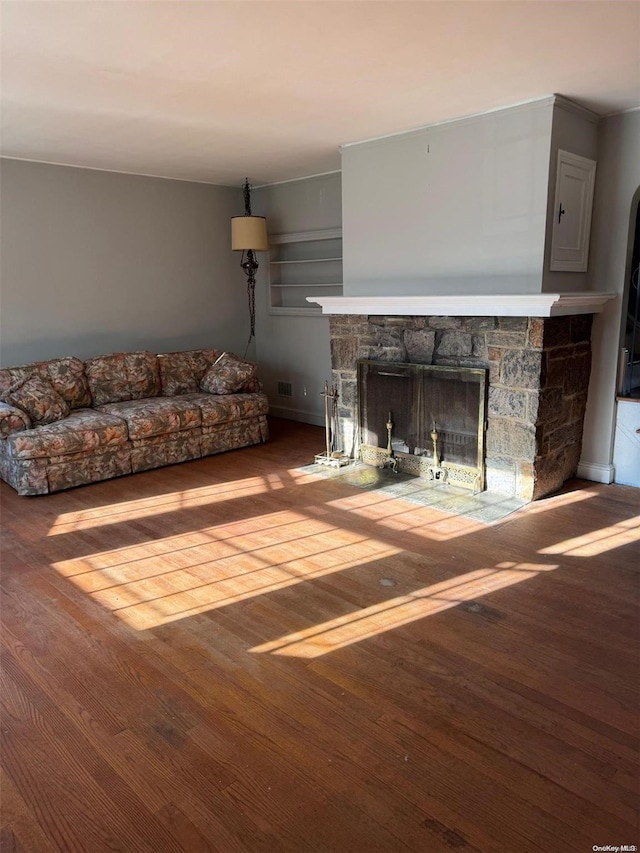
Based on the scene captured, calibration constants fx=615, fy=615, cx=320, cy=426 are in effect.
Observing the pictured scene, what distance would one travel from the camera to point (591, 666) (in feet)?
7.57

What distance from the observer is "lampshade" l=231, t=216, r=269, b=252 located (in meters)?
5.91

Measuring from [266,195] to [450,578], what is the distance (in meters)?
4.78

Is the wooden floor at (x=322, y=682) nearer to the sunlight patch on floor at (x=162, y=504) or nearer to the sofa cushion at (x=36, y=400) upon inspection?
the sunlight patch on floor at (x=162, y=504)

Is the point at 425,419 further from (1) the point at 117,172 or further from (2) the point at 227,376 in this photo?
(1) the point at 117,172

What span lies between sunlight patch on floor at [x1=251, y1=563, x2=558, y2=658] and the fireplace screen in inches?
48.8

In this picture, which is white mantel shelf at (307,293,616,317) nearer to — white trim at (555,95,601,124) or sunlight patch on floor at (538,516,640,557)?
white trim at (555,95,601,124)

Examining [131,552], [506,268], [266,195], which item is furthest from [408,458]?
[266,195]

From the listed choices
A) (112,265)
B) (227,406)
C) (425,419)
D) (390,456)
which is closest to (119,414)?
(227,406)

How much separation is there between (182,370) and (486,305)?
2.98 meters

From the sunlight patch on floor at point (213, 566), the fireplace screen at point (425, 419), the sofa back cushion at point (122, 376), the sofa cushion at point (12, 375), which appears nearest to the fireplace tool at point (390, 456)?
the fireplace screen at point (425, 419)

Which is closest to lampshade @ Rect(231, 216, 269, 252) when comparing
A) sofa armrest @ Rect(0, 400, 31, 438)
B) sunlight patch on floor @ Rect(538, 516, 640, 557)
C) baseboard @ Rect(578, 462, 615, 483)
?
sofa armrest @ Rect(0, 400, 31, 438)

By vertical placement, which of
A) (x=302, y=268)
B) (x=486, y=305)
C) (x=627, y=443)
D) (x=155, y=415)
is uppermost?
(x=302, y=268)

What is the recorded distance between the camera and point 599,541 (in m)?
3.39

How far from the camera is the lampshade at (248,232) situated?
591 cm
